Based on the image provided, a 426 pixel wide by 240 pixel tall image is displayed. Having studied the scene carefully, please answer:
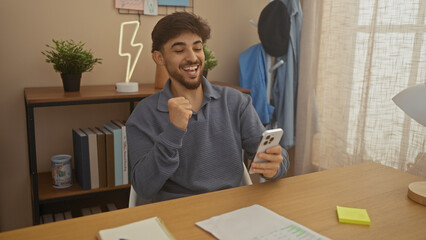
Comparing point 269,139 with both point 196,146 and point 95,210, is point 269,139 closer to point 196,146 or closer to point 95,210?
A: point 196,146

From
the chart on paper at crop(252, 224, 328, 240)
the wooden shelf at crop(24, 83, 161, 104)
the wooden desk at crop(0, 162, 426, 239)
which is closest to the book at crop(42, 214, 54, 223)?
the wooden shelf at crop(24, 83, 161, 104)

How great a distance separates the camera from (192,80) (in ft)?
Answer: 5.20

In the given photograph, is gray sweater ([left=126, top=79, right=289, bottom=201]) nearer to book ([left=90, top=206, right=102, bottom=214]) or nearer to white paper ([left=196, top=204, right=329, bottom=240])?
white paper ([left=196, top=204, right=329, bottom=240])

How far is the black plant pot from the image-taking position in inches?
82.7

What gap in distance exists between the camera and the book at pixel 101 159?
214 centimetres

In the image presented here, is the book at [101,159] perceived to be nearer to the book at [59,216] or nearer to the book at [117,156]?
the book at [117,156]

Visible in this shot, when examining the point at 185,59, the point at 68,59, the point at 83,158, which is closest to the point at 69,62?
the point at 68,59

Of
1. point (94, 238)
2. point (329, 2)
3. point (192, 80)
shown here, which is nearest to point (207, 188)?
point (192, 80)

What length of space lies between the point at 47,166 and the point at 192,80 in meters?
1.33

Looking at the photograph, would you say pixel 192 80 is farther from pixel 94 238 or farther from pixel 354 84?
pixel 354 84

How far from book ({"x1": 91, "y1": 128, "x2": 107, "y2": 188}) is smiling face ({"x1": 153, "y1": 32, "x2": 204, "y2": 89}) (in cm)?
75

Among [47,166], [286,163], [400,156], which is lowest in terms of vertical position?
[47,166]

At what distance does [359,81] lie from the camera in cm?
230

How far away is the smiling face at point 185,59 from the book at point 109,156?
0.74 meters
